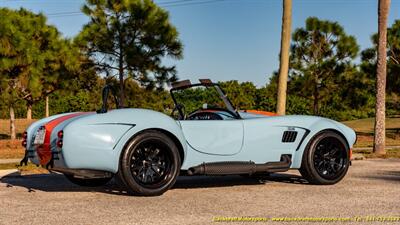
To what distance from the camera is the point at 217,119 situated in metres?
6.77

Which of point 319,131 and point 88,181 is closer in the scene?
point 319,131

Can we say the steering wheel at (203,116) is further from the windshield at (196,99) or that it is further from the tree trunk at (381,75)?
the tree trunk at (381,75)

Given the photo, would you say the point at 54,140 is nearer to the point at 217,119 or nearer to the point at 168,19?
the point at 217,119

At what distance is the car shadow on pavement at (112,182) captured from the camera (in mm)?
6762

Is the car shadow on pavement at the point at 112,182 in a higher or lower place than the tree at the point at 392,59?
lower

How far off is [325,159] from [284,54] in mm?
5773

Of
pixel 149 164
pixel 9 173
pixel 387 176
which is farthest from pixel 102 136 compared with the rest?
pixel 387 176

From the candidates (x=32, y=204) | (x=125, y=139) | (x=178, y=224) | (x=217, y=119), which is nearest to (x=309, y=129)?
(x=217, y=119)

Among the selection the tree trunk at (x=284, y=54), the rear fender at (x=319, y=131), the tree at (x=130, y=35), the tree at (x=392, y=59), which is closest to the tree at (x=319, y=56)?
the tree at (x=392, y=59)

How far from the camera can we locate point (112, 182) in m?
7.54

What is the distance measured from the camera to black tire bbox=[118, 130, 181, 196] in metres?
5.83

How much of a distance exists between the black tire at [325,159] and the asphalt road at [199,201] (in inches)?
5.5

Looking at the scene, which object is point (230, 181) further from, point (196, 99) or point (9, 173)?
point (9, 173)

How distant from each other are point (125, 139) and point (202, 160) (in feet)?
3.20
